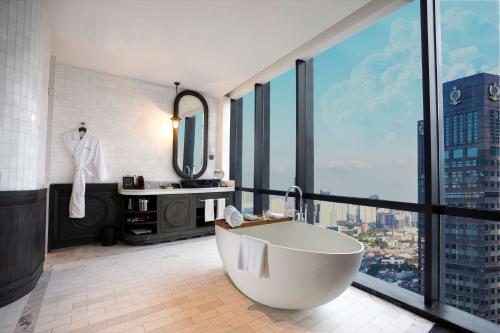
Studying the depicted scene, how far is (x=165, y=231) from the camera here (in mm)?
4129

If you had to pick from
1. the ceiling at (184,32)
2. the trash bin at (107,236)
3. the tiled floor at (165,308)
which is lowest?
the tiled floor at (165,308)

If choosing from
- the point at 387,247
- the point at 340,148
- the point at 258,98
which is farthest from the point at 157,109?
the point at 387,247

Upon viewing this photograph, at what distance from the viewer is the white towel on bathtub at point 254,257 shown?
1957mm

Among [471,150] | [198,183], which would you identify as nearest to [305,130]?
[471,150]

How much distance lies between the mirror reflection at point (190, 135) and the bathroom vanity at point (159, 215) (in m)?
0.82

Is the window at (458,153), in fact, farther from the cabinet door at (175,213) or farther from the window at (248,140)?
the cabinet door at (175,213)

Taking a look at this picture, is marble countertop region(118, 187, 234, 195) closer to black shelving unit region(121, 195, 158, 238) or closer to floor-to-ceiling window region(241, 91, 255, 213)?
black shelving unit region(121, 195, 158, 238)

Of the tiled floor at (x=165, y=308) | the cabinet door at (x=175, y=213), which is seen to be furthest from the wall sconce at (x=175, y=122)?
the tiled floor at (x=165, y=308)

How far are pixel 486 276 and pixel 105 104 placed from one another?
5457 mm

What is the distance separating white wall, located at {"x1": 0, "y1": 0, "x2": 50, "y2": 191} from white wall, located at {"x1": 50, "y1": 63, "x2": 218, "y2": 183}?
59.6 inches

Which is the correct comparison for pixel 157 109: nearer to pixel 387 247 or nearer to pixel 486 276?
→ pixel 387 247

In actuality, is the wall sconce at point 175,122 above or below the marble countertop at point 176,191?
above

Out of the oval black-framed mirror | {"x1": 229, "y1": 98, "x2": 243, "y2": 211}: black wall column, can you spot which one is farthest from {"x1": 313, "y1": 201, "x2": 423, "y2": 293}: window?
the oval black-framed mirror

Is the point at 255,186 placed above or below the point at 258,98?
below
